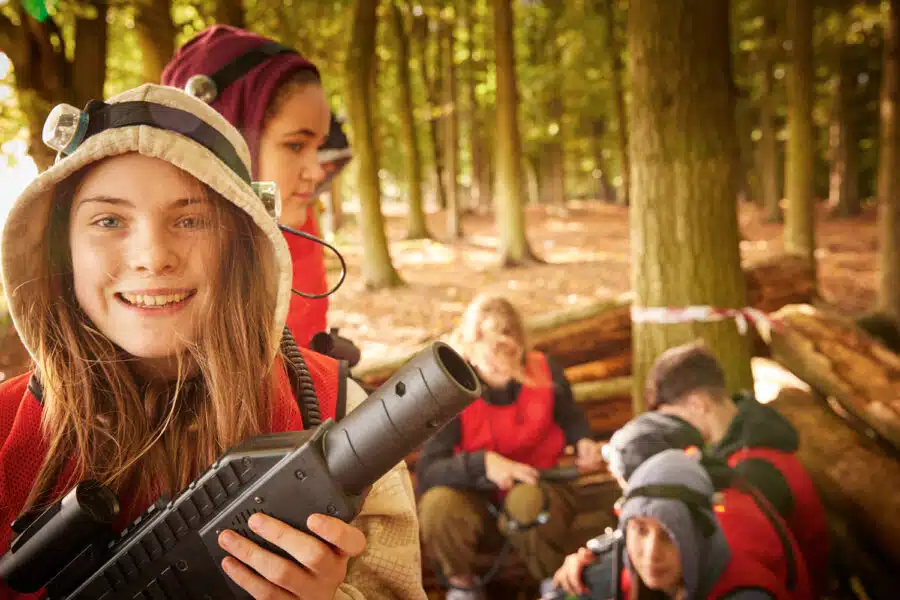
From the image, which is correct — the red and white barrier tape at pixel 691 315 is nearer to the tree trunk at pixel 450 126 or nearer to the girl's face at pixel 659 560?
the girl's face at pixel 659 560

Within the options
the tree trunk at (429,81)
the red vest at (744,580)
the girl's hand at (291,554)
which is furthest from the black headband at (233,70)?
the tree trunk at (429,81)

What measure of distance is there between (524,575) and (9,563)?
2.62 m

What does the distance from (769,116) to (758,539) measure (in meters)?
16.7

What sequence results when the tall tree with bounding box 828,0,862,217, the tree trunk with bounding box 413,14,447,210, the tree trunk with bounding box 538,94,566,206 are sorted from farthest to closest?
1. the tree trunk with bounding box 538,94,566,206
2. the tall tree with bounding box 828,0,862,217
3. the tree trunk with bounding box 413,14,447,210

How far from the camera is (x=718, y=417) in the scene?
2848 mm

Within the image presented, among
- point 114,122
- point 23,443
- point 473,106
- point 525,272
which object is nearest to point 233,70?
point 114,122

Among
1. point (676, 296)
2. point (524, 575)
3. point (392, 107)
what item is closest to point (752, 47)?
point (392, 107)

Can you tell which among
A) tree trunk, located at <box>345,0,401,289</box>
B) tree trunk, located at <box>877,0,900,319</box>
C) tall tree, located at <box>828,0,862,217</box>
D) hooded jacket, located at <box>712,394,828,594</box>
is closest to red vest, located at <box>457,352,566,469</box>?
hooded jacket, located at <box>712,394,828,594</box>

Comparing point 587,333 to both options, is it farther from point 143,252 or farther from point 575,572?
point 143,252

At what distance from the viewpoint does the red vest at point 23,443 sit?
1147 mm

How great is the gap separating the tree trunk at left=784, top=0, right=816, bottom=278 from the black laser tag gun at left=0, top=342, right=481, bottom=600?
31.8 feet

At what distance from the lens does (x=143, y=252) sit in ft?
3.57

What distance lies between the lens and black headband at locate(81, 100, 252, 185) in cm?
111

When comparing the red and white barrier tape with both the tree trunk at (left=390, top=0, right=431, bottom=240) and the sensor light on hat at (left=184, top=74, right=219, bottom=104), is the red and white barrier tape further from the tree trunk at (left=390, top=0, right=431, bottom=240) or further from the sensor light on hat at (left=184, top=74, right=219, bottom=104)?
the tree trunk at (left=390, top=0, right=431, bottom=240)
